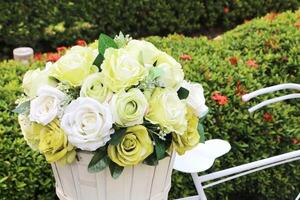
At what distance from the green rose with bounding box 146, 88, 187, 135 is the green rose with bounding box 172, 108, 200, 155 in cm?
6

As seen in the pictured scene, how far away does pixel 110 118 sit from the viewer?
1668 millimetres

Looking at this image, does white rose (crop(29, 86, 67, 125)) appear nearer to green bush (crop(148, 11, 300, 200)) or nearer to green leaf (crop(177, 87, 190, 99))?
green leaf (crop(177, 87, 190, 99))

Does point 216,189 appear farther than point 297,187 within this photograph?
No

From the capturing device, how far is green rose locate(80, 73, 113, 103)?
1.71 meters

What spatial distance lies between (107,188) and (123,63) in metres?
0.37

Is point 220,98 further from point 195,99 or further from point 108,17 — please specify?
point 108,17

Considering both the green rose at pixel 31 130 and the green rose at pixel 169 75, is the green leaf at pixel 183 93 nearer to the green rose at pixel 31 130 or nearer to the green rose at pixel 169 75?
the green rose at pixel 169 75

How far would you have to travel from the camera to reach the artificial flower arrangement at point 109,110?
168 cm

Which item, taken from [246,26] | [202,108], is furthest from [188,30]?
[202,108]

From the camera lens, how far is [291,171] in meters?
3.36

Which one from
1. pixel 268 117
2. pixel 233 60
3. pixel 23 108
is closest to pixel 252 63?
pixel 233 60

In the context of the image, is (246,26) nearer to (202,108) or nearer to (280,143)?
(280,143)

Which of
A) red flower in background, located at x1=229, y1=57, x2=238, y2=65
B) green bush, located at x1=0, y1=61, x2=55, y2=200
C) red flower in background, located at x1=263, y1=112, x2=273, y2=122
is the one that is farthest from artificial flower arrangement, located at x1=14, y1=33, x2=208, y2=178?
red flower in background, located at x1=229, y1=57, x2=238, y2=65

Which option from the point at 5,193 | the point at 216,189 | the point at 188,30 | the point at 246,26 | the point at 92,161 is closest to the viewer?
the point at 92,161
